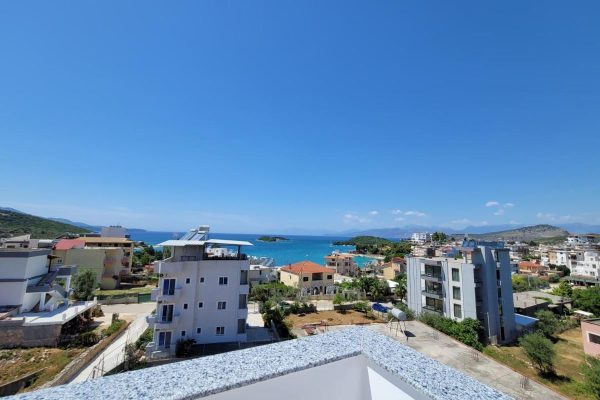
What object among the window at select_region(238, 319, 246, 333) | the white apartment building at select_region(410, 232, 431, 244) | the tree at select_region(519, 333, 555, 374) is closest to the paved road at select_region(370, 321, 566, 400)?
the tree at select_region(519, 333, 555, 374)

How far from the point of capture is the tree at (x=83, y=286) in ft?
102

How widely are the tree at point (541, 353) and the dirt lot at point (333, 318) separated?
39.2 ft

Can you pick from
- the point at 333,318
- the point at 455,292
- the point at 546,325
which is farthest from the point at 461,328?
the point at 333,318

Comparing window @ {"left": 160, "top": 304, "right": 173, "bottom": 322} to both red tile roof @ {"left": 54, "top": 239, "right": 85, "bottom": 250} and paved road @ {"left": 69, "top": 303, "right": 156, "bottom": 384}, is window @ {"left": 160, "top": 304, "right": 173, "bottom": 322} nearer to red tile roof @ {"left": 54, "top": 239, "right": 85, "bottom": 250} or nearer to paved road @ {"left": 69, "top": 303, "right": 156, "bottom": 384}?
paved road @ {"left": 69, "top": 303, "right": 156, "bottom": 384}

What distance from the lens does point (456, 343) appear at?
814 inches

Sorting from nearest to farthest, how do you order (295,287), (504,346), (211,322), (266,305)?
(211,322) → (504,346) → (266,305) → (295,287)

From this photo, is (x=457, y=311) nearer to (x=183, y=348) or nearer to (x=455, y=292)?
(x=455, y=292)

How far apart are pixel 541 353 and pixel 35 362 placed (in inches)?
1289

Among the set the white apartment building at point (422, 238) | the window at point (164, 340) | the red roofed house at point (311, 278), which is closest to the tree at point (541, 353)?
the window at point (164, 340)

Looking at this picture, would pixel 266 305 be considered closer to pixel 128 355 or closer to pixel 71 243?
pixel 128 355

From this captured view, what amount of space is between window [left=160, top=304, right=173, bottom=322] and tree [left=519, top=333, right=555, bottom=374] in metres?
25.2

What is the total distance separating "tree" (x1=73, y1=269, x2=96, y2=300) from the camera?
30969 millimetres

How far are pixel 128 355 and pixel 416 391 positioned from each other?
62.7ft

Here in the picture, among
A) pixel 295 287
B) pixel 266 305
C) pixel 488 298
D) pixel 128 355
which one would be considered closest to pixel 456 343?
pixel 488 298
